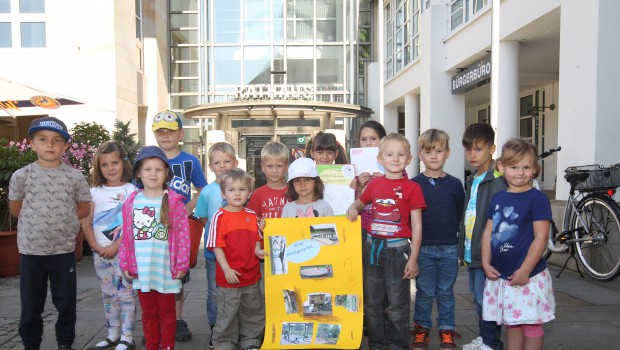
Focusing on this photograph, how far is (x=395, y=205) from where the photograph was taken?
12.2 ft

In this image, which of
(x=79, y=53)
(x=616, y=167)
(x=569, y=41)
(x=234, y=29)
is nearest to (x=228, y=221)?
(x=616, y=167)

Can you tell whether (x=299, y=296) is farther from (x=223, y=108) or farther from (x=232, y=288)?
(x=223, y=108)

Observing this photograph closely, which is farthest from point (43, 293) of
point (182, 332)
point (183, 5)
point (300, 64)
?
point (183, 5)

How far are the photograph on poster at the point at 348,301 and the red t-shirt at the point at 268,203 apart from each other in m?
0.86

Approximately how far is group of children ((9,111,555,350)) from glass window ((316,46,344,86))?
16.6 meters

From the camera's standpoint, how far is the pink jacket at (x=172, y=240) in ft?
12.1

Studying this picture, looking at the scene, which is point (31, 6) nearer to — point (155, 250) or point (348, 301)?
point (155, 250)

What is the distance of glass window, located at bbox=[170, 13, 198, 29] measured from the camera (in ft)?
67.3

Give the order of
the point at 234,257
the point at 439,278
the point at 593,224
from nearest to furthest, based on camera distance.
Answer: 1. the point at 234,257
2. the point at 439,278
3. the point at 593,224

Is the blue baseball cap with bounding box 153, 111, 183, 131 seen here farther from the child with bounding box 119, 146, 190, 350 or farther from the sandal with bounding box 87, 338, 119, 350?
the sandal with bounding box 87, 338, 119, 350

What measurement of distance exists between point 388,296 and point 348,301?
1.13ft

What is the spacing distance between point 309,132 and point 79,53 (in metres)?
8.18

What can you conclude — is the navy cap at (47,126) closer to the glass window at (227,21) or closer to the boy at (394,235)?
the boy at (394,235)

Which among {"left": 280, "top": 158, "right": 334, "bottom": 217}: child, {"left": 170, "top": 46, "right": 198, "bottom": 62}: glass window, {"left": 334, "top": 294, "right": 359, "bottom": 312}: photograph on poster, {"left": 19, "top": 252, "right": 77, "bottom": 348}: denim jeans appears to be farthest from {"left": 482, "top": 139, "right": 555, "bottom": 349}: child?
{"left": 170, "top": 46, "right": 198, "bottom": 62}: glass window
